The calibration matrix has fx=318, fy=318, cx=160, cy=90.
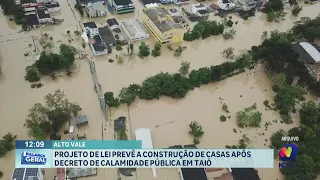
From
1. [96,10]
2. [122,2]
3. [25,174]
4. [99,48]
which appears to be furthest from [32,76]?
[122,2]

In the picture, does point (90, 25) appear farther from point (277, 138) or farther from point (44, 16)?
point (277, 138)

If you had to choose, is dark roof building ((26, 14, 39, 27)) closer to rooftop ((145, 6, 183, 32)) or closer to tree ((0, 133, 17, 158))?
rooftop ((145, 6, 183, 32))

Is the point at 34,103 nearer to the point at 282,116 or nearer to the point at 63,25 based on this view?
the point at 63,25

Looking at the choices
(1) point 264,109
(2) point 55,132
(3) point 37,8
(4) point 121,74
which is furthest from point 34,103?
(1) point 264,109

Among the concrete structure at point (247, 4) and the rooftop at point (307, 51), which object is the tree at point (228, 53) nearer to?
the rooftop at point (307, 51)

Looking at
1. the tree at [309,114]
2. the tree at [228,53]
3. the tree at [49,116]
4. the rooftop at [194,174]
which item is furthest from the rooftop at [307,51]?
the tree at [49,116]
